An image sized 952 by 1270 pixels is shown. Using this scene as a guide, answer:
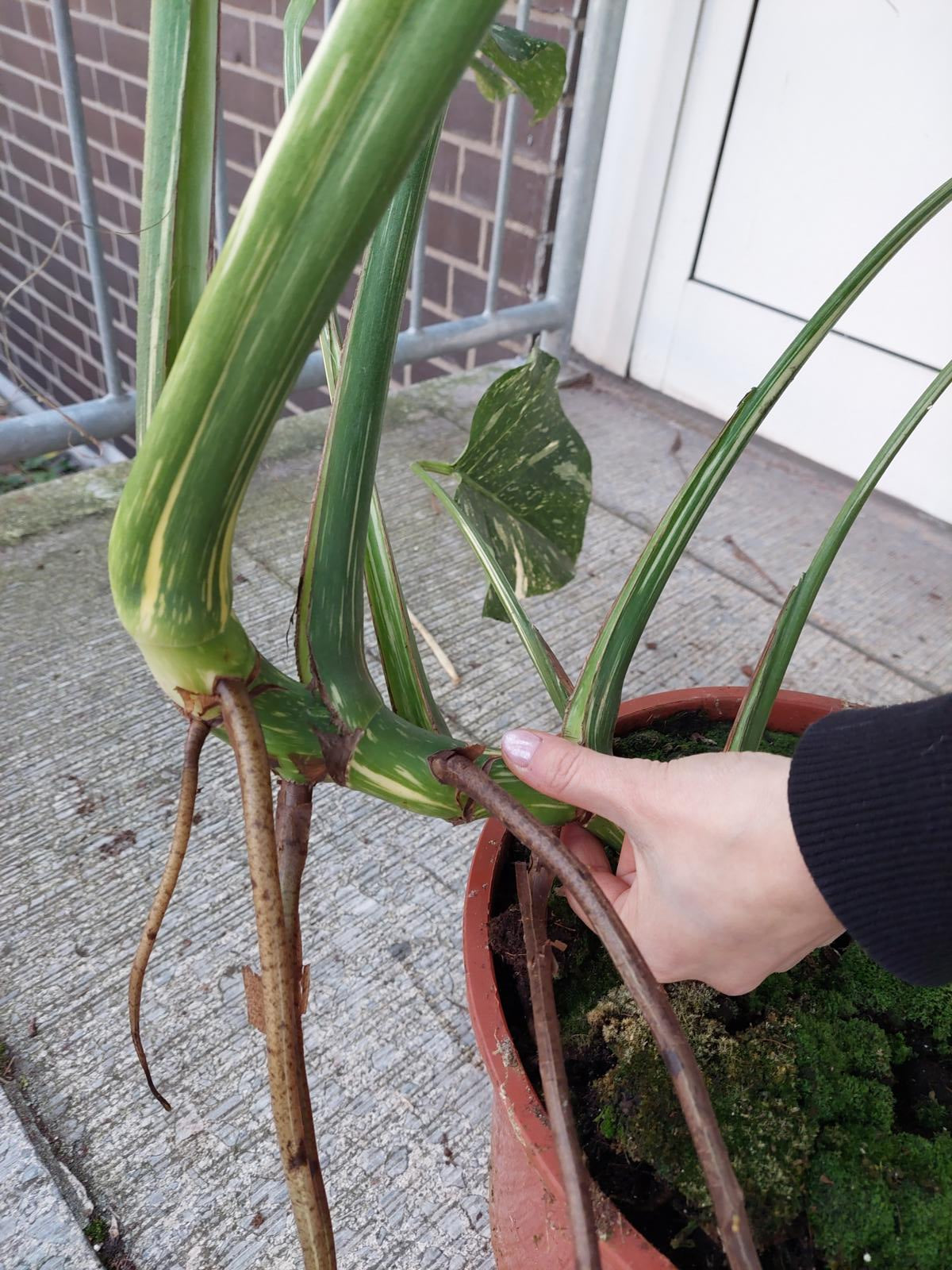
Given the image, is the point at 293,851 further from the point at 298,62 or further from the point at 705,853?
the point at 298,62

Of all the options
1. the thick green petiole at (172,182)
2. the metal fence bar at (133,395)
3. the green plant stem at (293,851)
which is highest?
Result: the thick green petiole at (172,182)

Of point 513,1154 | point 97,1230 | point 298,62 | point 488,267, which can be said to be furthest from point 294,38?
point 488,267

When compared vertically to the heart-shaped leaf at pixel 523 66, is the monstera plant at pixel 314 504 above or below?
below

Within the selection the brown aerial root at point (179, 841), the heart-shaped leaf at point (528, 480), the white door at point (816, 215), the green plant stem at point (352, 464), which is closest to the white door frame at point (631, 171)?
the white door at point (816, 215)

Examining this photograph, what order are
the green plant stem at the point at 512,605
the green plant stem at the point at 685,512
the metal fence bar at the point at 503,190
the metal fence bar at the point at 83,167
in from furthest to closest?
the metal fence bar at the point at 503,190
the metal fence bar at the point at 83,167
the green plant stem at the point at 512,605
the green plant stem at the point at 685,512

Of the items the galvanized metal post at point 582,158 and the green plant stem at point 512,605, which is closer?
the green plant stem at point 512,605

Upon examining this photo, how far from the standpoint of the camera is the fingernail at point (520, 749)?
0.48 m

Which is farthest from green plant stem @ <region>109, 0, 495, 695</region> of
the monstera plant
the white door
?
the white door

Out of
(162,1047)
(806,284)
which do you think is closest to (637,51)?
(806,284)

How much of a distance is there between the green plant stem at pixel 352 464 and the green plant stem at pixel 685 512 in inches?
5.9

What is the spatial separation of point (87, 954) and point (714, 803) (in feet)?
2.00

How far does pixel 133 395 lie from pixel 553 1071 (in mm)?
1387

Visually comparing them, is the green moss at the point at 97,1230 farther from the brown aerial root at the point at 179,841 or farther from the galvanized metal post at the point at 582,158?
the galvanized metal post at the point at 582,158

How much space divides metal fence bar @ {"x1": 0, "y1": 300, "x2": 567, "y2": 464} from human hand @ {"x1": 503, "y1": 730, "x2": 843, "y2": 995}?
690 millimetres
